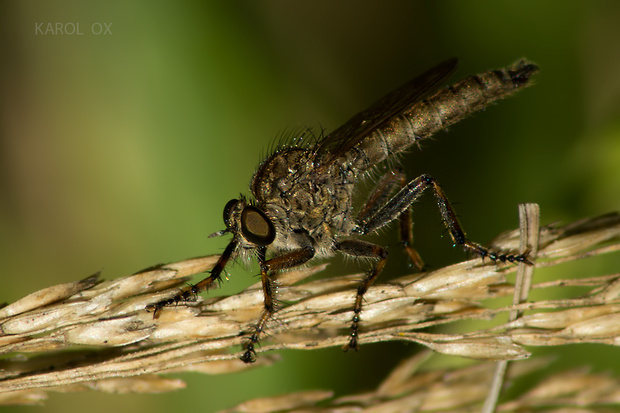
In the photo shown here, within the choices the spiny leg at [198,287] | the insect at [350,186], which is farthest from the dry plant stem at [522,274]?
the spiny leg at [198,287]

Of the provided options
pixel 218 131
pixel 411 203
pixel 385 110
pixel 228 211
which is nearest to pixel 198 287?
pixel 228 211

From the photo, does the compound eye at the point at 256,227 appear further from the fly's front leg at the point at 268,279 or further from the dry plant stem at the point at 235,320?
the dry plant stem at the point at 235,320

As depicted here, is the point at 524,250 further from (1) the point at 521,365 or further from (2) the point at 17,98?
(2) the point at 17,98

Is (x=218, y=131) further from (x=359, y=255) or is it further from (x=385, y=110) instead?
(x=359, y=255)

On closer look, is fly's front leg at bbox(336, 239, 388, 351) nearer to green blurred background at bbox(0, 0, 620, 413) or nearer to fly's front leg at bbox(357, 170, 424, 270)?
fly's front leg at bbox(357, 170, 424, 270)

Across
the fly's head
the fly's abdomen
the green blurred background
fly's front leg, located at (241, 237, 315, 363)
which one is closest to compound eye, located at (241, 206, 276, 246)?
the fly's head
